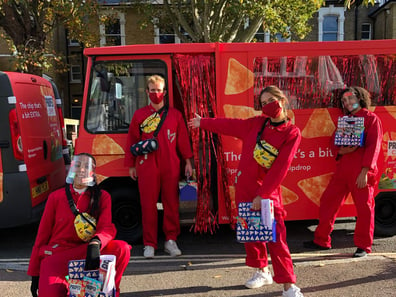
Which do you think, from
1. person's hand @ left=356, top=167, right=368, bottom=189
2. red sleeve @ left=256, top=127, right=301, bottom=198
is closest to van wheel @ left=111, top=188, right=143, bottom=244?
red sleeve @ left=256, top=127, right=301, bottom=198

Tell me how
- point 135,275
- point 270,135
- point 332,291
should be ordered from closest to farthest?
point 270,135
point 332,291
point 135,275

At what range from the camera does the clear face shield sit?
9.34ft

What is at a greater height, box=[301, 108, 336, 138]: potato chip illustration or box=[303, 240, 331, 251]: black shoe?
box=[301, 108, 336, 138]: potato chip illustration

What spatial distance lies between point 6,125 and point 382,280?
176 inches

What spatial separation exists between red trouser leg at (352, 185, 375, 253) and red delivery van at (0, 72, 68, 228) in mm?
3791

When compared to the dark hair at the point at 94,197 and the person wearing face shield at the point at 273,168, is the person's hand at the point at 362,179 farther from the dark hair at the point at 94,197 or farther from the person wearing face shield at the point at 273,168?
the dark hair at the point at 94,197

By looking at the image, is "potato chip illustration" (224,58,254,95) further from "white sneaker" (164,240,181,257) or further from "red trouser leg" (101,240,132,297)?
"red trouser leg" (101,240,132,297)

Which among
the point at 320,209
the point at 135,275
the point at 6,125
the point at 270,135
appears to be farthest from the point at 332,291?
the point at 6,125

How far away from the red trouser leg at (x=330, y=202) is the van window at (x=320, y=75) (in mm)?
957

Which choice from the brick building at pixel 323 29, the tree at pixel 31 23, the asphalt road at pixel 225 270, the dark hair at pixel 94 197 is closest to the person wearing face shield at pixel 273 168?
the asphalt road at pixel 225 270

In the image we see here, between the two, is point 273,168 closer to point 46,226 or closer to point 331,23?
point 46,226

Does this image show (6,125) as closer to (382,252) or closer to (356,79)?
(356,79)

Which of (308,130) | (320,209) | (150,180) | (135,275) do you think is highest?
(308,130)

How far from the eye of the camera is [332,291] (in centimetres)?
344
